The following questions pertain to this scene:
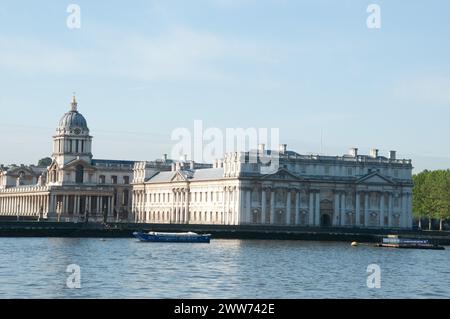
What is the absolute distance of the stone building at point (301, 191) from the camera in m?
137

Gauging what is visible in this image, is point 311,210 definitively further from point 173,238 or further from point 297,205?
point 173,238

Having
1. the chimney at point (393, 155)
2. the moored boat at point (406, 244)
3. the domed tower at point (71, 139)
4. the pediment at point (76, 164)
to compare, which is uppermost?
the domed tower at point (71, 139)

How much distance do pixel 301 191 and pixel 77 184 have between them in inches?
1710

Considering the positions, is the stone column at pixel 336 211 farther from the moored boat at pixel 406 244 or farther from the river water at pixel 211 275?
the river water at pixel 211 275

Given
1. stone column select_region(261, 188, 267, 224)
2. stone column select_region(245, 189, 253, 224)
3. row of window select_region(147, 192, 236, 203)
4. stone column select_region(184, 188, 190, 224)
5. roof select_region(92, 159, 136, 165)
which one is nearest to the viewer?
stone column select_region(245, 189, 253, 224)

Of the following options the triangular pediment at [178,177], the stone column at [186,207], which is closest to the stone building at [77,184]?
the triangular pediment at [178,177]

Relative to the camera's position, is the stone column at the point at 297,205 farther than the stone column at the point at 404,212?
No

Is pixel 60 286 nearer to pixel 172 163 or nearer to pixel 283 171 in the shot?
pixel 283 171

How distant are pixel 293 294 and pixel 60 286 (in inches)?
391

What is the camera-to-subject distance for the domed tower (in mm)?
170250

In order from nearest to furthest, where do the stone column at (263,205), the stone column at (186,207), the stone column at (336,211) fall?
1. the stone column at (263,205)
2. the stone column at (336,211)
3. the stone column at (186,207)

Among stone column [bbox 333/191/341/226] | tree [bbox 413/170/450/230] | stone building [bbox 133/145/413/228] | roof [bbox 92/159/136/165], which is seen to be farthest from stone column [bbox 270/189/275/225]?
roof [bbox 92/159/136/165]

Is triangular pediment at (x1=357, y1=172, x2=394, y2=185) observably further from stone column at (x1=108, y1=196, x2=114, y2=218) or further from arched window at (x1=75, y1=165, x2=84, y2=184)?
arched window at (x1=75, y1=165, x2=84, y2=184)
